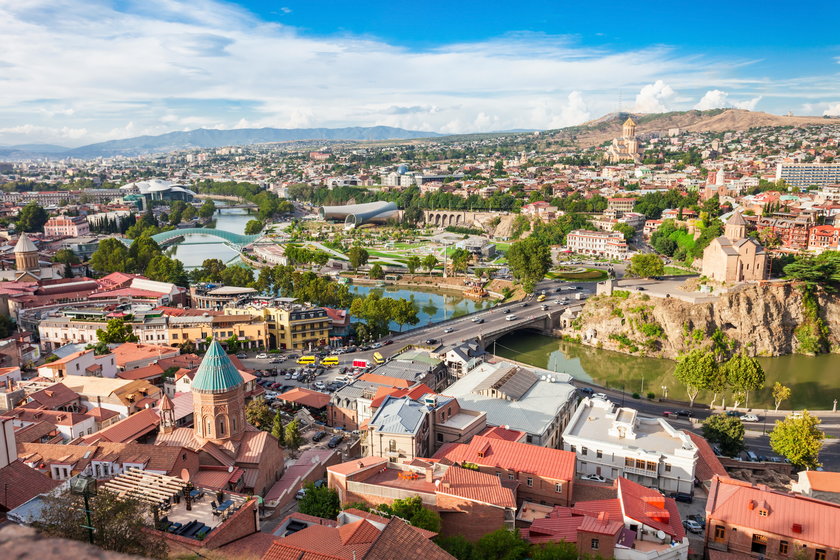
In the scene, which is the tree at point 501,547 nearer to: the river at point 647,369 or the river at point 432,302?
the river at point 647,369

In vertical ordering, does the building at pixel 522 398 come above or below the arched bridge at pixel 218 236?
below

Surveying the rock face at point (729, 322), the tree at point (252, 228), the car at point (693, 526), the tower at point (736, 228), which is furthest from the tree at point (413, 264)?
the car at point (693, 526)

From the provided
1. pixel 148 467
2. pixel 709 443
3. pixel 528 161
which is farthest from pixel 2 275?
pixel 528 161

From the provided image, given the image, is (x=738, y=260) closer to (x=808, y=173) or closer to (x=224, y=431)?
(x=224, y=431)

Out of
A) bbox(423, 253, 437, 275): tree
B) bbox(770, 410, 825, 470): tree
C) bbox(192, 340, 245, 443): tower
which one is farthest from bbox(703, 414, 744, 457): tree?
bbox(423, 253, 437, 275): tree

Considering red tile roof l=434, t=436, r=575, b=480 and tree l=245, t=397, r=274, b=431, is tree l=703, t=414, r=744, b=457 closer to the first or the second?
red tile roof l=434, t=436, r=575, b=480

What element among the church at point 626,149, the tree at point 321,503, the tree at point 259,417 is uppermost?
the church at point 626,149

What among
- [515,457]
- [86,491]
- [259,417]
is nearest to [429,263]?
[259,417]
